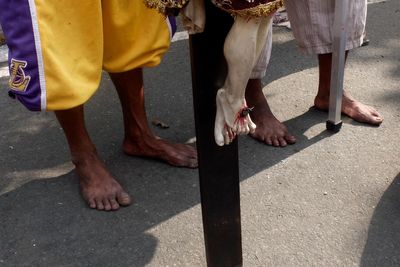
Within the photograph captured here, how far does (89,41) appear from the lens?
1.92 m

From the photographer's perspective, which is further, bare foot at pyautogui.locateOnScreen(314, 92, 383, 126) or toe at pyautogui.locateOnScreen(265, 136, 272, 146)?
bare foot at pyautogui.locateOnScreen(314, 92, 383, 126)

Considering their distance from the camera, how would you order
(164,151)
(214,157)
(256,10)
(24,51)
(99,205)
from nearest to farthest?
(256,10) < (214,157) < (24,51) < (99,205) < (164,151)

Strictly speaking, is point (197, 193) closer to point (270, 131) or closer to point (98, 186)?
point (98, 186)

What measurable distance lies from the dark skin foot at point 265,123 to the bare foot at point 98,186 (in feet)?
2.42

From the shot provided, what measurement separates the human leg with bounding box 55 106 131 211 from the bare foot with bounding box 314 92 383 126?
1.17 meters

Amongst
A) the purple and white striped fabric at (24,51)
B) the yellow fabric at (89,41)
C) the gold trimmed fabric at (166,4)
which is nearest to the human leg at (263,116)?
the yellow fabric at (89,41)

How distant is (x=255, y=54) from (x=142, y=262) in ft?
3.22

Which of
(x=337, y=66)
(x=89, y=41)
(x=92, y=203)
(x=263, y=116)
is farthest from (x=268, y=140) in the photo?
(x=89, y=41)

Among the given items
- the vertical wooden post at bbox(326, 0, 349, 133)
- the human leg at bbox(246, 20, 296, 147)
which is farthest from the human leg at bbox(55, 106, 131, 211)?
the vertical wooden post at bbox(326, 0, 349, 133)

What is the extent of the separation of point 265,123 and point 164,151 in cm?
52

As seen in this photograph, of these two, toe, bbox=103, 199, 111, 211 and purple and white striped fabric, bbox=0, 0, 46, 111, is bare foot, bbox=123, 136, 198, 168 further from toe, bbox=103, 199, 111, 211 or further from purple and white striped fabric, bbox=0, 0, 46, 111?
purple and white striped fabric, bbox=0, 0, 46, 111

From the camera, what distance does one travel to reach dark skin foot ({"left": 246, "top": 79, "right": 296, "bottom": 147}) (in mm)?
2635

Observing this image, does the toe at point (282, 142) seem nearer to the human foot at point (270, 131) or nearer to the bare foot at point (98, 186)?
the human foot at point (270, 131)

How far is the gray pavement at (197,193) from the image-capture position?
204 cm
